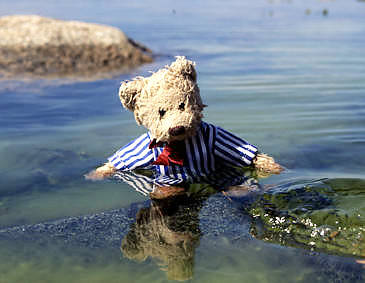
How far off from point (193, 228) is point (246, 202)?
0.55 m

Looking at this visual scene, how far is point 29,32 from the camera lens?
33.1 feet

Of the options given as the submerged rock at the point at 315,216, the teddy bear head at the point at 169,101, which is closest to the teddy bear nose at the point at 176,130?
the teddy bear head at the point at 169,101

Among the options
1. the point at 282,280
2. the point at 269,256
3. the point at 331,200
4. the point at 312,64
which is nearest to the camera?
the point at 282,280

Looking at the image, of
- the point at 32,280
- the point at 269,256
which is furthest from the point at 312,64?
the point at 32,280

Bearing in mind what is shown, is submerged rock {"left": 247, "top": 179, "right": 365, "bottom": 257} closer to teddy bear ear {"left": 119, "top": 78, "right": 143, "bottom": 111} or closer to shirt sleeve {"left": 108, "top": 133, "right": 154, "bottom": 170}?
shirt sleeve {"left": 108, "top": 133, "right": 154, "bottom": 170}

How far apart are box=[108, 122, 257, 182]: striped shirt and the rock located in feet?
16.7

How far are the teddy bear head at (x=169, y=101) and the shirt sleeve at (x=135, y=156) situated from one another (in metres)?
0.31

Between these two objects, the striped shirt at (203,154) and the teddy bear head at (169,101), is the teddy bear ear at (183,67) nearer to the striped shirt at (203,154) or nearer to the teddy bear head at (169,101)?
the teddy bear head at (169,101)

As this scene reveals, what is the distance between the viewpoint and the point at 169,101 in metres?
3.77

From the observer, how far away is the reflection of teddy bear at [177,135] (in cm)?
377

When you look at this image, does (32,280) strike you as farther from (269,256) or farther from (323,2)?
(323,2)

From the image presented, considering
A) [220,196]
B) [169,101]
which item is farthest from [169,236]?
[169,101]

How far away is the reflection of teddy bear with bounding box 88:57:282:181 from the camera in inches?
148

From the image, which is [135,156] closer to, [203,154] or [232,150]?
[203,154]
